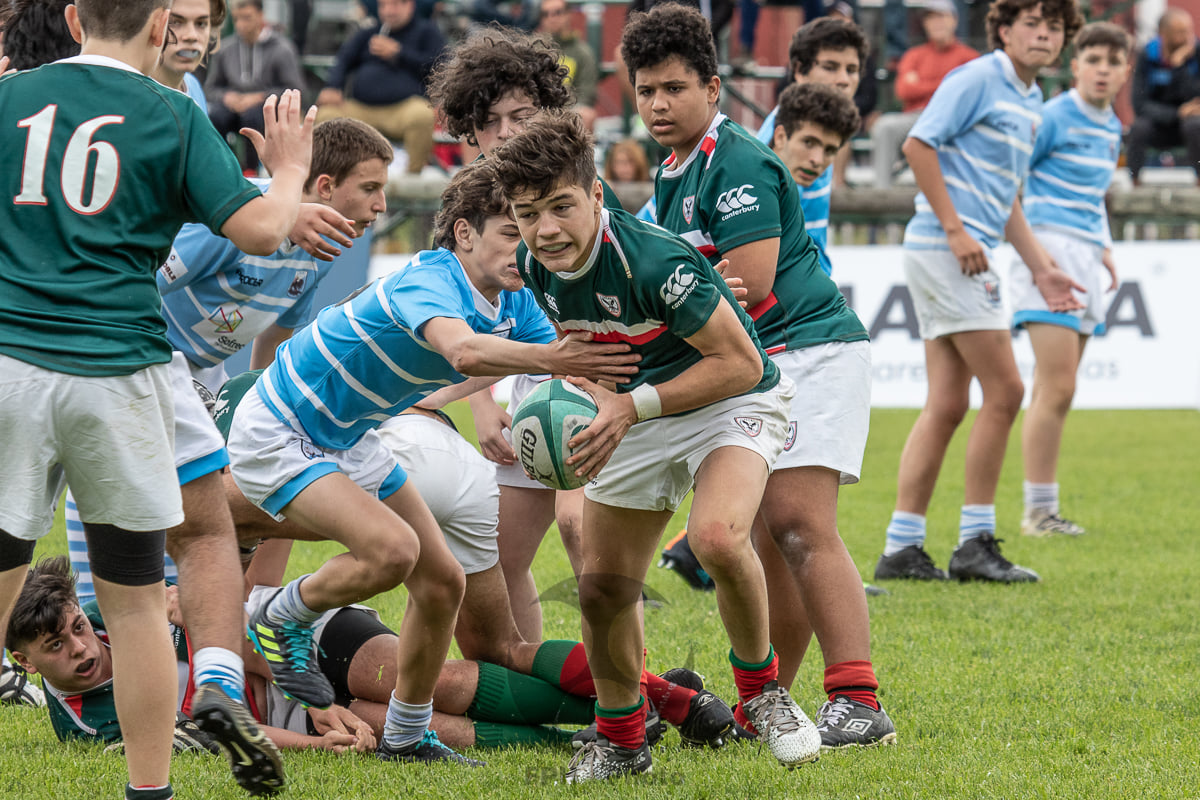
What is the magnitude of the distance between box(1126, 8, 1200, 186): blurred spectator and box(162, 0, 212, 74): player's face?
40.0 ft

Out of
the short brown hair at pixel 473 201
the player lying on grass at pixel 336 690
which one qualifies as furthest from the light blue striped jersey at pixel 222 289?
the player lying on grass at pixel 336 690

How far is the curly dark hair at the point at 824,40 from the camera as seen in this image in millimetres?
6270

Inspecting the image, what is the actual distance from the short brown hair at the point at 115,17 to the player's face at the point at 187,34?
147 centimetres

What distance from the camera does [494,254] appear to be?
3998 millimetres

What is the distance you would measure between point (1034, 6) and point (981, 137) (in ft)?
2.23

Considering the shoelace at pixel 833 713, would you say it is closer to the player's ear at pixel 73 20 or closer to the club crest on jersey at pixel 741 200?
the club crest on jersey at pixel 741 200

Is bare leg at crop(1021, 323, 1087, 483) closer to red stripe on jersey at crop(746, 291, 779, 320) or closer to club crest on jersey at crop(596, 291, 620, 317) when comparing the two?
red stripe on jersey at crop(746, 291, 779, 320)

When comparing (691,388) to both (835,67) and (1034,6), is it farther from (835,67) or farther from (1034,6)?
(1034,6)

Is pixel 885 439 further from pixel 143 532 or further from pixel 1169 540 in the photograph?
pixel 143 532

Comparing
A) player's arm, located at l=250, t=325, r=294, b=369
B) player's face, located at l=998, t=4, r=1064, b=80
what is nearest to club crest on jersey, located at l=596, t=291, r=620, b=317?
player's arm, located at l=250, t=325, r=294, b=369

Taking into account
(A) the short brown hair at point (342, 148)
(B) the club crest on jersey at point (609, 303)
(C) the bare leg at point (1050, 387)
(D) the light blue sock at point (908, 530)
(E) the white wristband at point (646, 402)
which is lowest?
(D) the light blue sock at point (908, 530)

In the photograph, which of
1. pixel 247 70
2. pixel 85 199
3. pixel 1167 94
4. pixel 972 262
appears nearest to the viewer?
pixel 85 199

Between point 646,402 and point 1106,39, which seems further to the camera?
point 1106,39

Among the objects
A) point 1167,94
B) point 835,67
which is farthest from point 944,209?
point 1167,94
